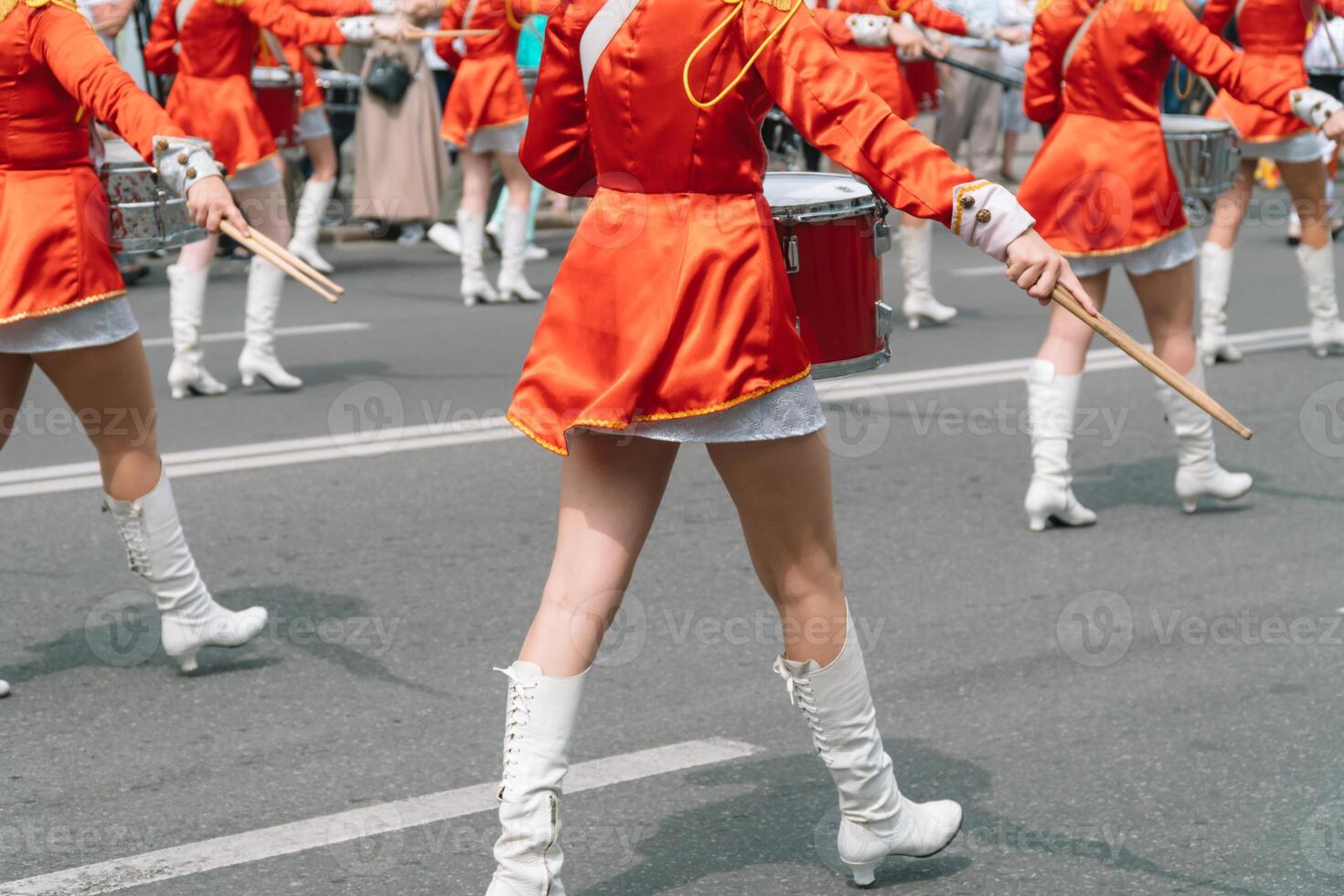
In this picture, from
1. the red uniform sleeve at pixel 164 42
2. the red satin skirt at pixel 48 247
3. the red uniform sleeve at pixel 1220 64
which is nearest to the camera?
the red satin skirt at pixel 48 247

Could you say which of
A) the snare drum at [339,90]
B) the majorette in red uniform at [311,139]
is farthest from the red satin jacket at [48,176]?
the snare drum at [339,90]

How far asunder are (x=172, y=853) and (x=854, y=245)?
1738 millimetres

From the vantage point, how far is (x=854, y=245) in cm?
373

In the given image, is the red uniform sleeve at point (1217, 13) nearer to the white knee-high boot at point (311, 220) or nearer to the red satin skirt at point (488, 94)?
the red satin skirt at point (488, 94)

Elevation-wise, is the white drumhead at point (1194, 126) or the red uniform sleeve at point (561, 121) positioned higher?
the red uniform sleeve at point (561, 121)

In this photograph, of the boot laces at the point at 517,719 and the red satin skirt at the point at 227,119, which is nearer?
the boot laces at the point at 517,719

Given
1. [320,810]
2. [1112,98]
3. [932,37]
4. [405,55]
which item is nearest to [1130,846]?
[320,810]

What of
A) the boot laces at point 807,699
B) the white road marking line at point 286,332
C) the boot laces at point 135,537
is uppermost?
the boot laces at point 807,699

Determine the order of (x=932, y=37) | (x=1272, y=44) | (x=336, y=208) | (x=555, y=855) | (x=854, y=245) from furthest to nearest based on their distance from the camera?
(x=336, y=208) < (x=932, y=37) < (x=1272, y=44) < (x=854, y=245) < (x=555, y=855)

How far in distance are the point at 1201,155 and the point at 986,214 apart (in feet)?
13.7

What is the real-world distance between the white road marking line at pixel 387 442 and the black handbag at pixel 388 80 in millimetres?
6287

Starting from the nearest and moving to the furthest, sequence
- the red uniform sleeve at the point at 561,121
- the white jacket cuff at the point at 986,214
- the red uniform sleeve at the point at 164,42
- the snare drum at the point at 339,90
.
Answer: the white jacket cuff at the point at 986,214
the red uniform sleeve at the point at 561,121
the red uniform sleeve at the point at 164,42
the snare drum at the point at 339,90

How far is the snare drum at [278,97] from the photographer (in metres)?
8.88

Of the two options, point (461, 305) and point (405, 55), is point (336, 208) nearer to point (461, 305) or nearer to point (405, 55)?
point (405, 55)
